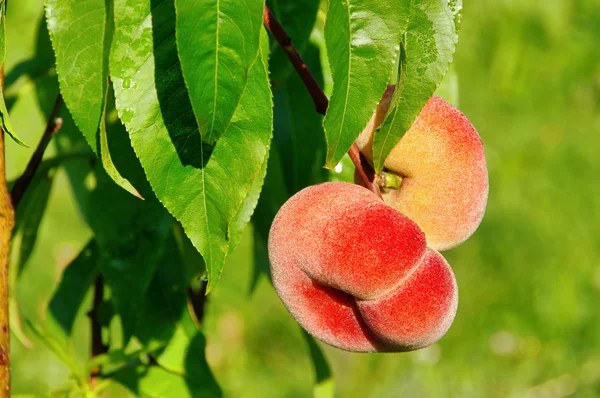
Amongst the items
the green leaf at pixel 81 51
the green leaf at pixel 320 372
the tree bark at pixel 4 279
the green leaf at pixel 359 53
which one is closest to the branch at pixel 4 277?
the tree bark at pixel 4 279

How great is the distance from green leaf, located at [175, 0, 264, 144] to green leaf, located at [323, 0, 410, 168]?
0.25ft

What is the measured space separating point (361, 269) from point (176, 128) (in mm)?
193

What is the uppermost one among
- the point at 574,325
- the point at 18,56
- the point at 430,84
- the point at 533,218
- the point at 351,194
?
the point at 430,84

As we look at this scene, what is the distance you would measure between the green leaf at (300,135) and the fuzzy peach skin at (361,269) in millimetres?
257

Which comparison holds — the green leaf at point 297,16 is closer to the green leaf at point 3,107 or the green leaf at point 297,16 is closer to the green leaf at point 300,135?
the green leaf at point 300,135

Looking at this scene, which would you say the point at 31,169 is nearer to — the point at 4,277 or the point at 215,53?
the point at 4,277

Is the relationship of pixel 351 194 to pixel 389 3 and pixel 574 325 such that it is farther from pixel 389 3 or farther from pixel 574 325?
pixel 574 325

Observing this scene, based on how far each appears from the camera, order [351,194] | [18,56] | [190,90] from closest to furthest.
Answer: [190,90] → [351,194] → [18,56]

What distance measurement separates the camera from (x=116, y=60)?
0.61 meters

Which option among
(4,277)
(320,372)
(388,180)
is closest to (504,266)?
(320,372)

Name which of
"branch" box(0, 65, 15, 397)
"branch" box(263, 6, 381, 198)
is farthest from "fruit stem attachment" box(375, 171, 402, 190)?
"branch" box(0, 65, 15, 397)

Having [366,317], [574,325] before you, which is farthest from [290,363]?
[366,317]

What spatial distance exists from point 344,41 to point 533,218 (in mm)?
3217

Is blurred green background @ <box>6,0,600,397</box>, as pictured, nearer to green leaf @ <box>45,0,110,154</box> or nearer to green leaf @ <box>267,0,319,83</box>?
green leaf @ <box>267,0,319,83</box>
